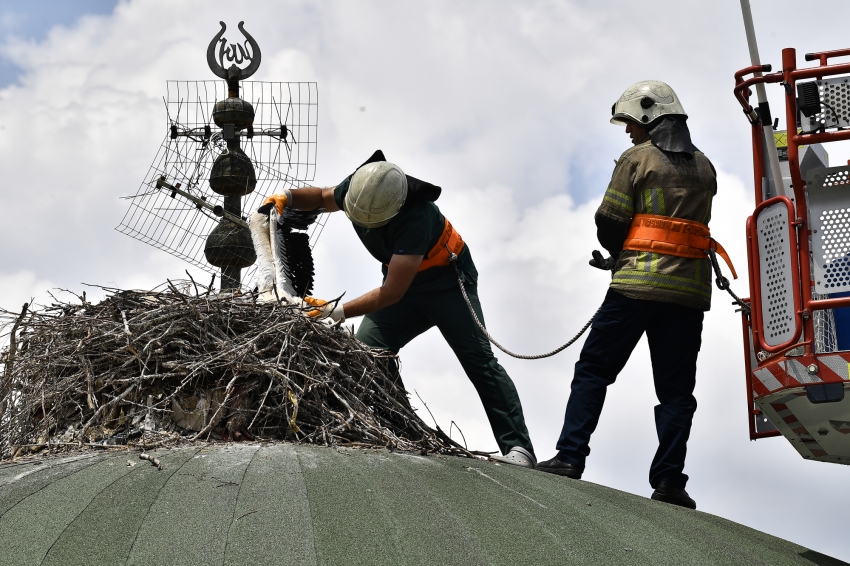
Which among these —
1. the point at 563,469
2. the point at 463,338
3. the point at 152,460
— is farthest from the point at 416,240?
the point at 152,460

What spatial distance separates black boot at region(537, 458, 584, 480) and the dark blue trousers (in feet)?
0.09

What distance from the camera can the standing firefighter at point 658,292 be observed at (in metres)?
6.25

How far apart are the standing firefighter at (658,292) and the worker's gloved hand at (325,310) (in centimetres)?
151

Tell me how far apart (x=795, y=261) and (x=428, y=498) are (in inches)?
73.3

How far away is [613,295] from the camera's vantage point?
638 centimetres

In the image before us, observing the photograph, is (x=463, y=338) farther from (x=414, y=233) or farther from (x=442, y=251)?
(x=414, y=233)

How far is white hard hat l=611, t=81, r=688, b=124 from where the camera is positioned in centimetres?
648

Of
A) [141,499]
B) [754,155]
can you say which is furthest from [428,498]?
[754,155]

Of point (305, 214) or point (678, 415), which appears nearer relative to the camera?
point (678, 415)

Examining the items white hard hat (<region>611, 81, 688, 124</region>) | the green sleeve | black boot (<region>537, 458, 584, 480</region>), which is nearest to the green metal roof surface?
black boot (<region>537, 458, 584, 480</region>)

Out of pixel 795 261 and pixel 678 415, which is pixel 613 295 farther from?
pixel 795 261

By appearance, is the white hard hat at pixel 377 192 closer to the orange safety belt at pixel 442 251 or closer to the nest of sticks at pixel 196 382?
the orange safety belt at pixel 442 251

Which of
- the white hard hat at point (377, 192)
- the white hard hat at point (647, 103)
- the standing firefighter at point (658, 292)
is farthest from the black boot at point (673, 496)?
the white hard hat at point (377, 192)

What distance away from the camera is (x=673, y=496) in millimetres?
6301
